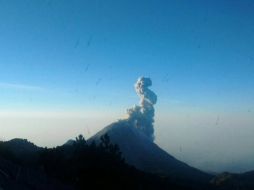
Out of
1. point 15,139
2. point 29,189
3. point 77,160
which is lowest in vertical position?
point 29,189

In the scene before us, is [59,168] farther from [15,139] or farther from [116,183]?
[15,139]

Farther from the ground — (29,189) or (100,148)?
(100,148)

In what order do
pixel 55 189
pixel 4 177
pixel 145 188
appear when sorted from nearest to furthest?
1. pixel 4 177
2. pixel 55 189
3. pixel 145 188

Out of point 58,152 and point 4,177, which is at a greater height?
point 58,152

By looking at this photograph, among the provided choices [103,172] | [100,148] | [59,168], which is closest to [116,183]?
[103,172]

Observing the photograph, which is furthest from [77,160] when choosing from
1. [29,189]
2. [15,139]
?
[15,139]

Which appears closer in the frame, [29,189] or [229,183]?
[29,189]

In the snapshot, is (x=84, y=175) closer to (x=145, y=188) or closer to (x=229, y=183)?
(x=145, y=188)

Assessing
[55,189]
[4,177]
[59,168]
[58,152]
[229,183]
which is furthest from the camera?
[229,183]

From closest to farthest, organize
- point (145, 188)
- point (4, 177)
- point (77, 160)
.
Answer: point (4, 177) < point (77, 160) < point (145, 188)
